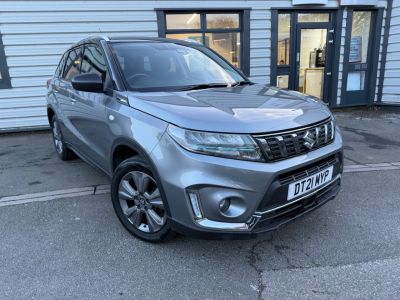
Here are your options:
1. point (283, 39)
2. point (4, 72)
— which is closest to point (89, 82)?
point (4, 72)

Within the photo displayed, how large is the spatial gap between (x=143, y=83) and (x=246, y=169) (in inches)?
55.8

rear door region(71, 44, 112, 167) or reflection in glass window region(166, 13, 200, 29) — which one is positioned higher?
reflection in glass window region(166, 13, 200, 29)

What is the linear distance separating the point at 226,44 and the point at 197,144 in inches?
253

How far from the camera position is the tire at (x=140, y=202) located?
2.66 m

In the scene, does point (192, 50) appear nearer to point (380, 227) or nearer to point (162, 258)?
point (162, 258)

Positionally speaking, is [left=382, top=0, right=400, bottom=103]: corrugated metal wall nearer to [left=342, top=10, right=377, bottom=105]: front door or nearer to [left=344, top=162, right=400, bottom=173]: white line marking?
[left=342, top=10, right=377, bottom=105]: front door

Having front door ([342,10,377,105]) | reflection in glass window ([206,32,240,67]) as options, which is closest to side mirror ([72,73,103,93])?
reflection in glass window ([206,32,240,67])

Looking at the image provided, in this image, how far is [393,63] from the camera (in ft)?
28.4

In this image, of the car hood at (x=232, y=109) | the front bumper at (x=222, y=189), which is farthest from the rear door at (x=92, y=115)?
the front bumper at (x=222, y=189)

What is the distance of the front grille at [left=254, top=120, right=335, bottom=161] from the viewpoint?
2.29m

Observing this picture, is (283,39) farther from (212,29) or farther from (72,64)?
(72,64)

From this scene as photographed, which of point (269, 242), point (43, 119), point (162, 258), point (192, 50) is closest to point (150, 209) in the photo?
point (162, 258)

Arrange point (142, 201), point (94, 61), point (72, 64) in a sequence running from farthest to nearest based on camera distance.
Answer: point (72, 64) → point (94, 61) → point (142, 201)

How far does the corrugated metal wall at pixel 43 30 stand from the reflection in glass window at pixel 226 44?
65cm
